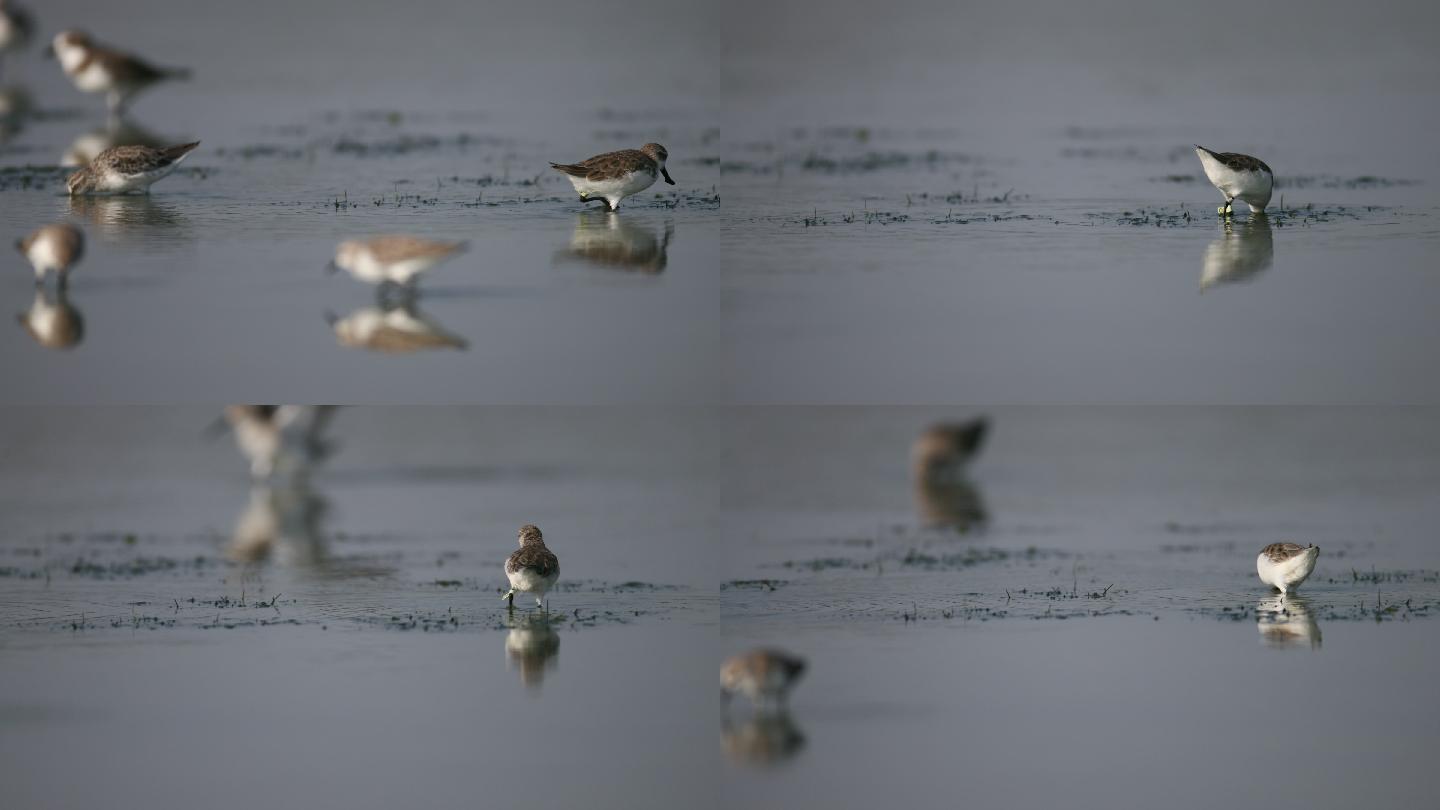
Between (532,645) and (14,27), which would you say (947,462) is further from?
(14,27)

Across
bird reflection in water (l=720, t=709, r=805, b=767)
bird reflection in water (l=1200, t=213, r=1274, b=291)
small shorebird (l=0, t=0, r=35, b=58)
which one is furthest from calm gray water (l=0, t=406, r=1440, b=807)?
small shorebird (l=0, t=0, r=35, b=58)

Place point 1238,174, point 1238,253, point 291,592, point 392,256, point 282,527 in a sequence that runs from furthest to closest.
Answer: point 282,527
point 1238,174
point 1238,253
point 291,592
point 392,256

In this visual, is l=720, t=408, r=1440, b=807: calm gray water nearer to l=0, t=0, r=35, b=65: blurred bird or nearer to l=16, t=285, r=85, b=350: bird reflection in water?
l=16, t=285, r=85, b=350: bird reflection in water

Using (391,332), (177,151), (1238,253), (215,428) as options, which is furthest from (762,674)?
(215,428)

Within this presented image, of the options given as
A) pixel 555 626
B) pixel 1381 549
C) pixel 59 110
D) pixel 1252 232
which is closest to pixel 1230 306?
pixel 1252 232

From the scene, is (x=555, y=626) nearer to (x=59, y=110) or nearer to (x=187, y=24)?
(x=59, y=110)

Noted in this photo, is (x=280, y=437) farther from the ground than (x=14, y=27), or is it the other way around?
(x=14, y=27)

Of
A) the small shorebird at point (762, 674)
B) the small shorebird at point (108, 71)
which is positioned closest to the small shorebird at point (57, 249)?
the small shorebird at point (762, 674)
